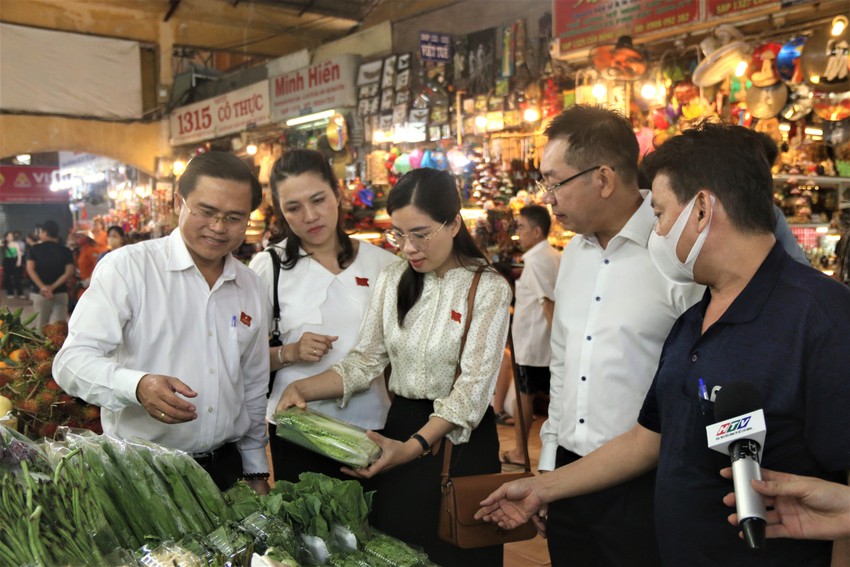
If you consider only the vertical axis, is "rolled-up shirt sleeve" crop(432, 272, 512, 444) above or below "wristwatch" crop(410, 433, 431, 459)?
above

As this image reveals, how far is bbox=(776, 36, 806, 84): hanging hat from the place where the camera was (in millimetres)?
5164

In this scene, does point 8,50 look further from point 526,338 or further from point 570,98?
point 526,338

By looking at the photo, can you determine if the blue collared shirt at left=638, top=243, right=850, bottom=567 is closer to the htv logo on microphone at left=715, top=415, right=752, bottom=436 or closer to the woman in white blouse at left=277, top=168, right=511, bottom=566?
the htv logo on microphone at left=715, top=415, right=752, bottom=436

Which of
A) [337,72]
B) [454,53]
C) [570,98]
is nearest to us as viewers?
[570,98]

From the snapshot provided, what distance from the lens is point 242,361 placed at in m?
2.34

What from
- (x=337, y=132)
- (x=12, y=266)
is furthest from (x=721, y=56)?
(x=12, y=266)

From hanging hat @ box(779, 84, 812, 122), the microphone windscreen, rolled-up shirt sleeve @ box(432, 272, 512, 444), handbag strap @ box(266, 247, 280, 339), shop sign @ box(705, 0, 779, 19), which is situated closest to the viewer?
the microphone windscreen

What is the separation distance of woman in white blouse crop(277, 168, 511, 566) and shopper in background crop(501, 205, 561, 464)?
141 inches

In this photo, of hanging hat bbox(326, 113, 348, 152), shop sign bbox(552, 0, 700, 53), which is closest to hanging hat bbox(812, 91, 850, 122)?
shop sign bbox(552, 0, 700, 53)

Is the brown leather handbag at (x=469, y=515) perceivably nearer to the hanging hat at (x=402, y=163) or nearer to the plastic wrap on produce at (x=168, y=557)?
the plastic wrap on produce at (x=168, y=557)

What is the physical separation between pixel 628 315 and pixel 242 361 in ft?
3.77

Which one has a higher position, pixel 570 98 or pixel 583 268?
pixel 570 98

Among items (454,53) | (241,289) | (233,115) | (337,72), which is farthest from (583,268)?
(233,115)

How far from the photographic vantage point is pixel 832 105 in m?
5.36
